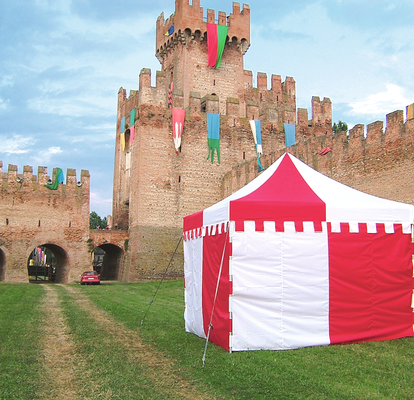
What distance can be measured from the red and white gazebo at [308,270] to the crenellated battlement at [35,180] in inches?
905

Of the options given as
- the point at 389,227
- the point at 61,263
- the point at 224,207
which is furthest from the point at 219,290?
the point at 61,263

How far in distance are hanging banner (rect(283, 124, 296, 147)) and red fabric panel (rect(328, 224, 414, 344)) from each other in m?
22.4

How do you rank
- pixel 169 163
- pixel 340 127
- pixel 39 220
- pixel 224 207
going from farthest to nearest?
pixel 340 127, pixel 39 220, pixel 169 163, pixel 224 207

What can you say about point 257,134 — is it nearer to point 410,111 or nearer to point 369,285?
point 410,111

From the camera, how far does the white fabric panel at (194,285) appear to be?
904 cm

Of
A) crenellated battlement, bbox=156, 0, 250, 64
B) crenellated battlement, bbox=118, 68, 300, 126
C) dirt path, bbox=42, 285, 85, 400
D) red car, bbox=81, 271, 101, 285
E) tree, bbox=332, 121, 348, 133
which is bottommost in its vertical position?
dirt path, bbox=42, 285, 85, 400

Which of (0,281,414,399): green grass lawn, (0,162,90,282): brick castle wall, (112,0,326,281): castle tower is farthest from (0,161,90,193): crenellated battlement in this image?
(0,281,414,399): green grass lawn

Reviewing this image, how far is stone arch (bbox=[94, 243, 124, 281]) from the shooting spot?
103ft

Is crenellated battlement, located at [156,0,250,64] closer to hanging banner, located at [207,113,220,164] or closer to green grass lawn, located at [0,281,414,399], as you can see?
hanging banner, located at [207,113,220,164]

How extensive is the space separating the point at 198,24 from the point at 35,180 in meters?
15.5

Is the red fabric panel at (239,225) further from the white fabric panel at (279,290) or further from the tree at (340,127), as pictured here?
the tree at (340,127)

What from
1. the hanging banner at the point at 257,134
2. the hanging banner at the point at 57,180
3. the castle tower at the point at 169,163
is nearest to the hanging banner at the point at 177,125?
the castle tower at the point at 169,163

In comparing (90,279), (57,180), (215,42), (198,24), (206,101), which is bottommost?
(90,279)

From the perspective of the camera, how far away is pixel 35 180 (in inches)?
1152
